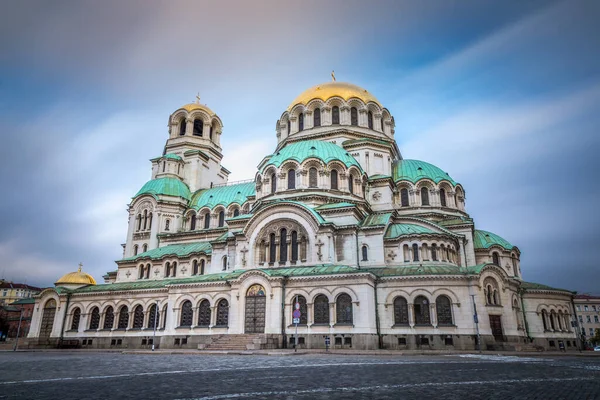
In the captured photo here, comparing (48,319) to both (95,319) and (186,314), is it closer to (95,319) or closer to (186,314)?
(95,319)

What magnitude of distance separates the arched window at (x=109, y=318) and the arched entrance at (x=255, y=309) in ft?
55.4

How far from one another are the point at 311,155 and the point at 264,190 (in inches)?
225

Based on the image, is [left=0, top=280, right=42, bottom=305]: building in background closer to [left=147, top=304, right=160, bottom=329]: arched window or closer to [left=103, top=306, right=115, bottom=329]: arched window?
[left=103, top=306, right=115, bottom=329]: arched window

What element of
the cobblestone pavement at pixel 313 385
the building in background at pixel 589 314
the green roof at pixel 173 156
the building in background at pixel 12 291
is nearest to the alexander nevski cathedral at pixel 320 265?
the green roof at pixel 173 156

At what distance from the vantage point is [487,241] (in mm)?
42750

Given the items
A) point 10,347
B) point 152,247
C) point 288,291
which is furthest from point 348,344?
point 10,347

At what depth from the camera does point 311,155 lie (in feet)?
131

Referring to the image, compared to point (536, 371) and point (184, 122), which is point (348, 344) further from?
point (184, 122)

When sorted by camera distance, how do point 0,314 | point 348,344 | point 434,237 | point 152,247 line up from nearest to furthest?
point 348,344 < point 434,237 < point 152,247 < point 0,314

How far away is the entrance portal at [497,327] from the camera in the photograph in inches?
1264

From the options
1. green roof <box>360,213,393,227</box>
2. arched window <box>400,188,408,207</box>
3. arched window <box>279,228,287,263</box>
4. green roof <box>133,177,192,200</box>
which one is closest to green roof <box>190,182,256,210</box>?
green roof <box>133,177,192,200</box>

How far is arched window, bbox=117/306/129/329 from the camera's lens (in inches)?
1636

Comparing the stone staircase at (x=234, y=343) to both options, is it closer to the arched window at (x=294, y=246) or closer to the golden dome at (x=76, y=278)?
the arched window at (x=294, y=246)

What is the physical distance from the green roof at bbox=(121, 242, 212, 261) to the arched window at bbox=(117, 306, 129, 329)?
21.3ft
